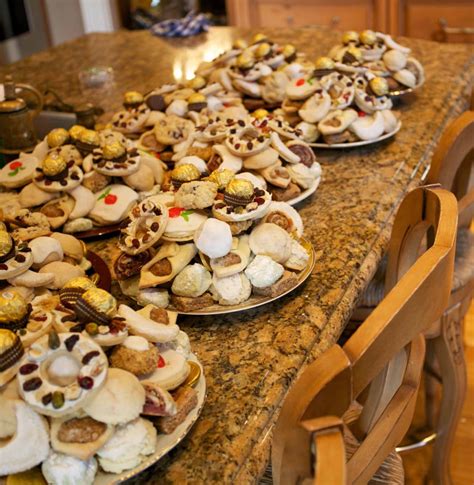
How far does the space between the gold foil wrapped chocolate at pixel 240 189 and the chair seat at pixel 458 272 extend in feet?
1.72

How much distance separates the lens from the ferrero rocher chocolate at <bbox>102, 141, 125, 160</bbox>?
1.48 m

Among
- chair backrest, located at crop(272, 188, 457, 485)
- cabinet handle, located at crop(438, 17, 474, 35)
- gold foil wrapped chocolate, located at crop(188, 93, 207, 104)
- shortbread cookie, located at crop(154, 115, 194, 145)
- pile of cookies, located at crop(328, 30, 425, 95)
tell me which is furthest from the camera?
cabinet handle, located at crop(438, 17, 474, 35)

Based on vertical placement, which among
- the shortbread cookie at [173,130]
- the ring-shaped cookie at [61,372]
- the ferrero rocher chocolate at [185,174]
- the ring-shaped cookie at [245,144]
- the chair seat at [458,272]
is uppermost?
the ring-shaped cookie at [61,372]

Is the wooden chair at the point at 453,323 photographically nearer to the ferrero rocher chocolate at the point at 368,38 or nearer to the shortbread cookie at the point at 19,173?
the ferrero rocher chocolate at the point at 368,38

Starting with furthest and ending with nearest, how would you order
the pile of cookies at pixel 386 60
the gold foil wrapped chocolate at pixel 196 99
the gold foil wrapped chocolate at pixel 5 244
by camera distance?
the pile of cookies at pixel 386 60 < the gold foil wrapped chocolate at pixel 196 99 < the gold foil wrapped chocolate at pixel 5 244

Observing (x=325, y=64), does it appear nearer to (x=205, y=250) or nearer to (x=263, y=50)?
(x=263, y=50)

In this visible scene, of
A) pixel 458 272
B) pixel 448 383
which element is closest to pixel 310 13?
pixel 458 272

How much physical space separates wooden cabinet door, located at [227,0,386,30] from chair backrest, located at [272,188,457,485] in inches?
117

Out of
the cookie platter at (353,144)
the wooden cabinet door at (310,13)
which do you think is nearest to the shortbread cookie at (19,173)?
the cookie platter at (353,144)

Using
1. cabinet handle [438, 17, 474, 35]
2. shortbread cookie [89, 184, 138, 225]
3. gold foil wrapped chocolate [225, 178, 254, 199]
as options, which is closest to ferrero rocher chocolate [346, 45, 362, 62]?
shortbread cookie [89, 184, 138, 225]

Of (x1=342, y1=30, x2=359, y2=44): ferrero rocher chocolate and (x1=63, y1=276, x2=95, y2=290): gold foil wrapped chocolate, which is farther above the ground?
(x1=63, y1=276, x2=95, y2=290): gold foil wrapped chocolate

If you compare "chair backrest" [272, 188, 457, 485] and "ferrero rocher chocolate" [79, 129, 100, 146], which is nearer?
"chair backrest" [272, 188, 457, 485]

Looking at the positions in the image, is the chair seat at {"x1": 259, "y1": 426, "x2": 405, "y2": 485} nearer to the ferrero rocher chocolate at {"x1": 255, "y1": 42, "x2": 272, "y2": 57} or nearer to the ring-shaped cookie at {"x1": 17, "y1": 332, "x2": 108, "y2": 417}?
the ring-shaped cookie at {"x1": 17, "y1": 332, "x2": 108, "y2": 417}

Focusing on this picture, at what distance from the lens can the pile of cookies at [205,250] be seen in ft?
3.88
